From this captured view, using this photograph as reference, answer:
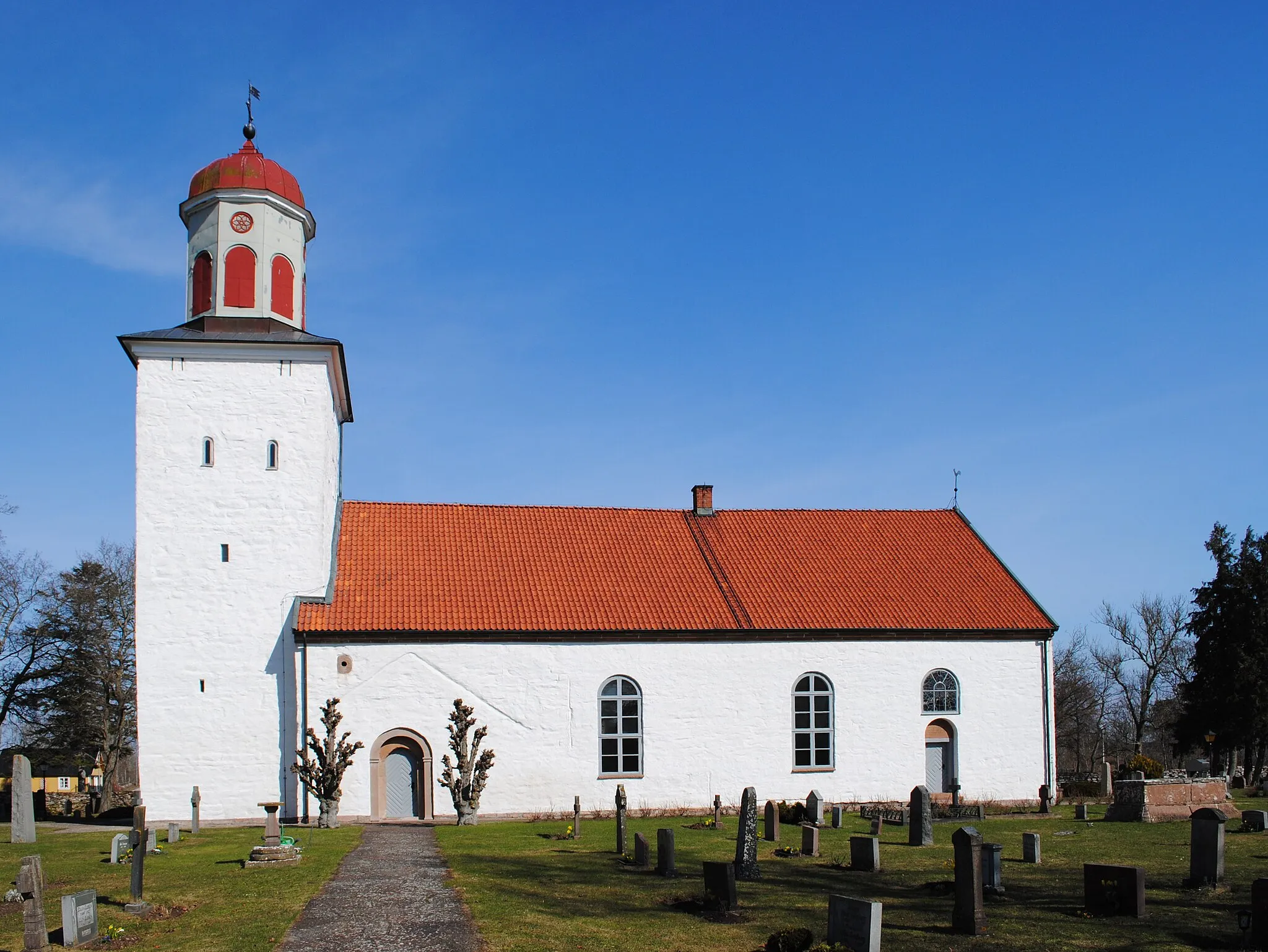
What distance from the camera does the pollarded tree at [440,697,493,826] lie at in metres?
24.5

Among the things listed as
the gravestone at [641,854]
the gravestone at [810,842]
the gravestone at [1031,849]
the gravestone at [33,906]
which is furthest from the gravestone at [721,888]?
the gravestone at [33,906]

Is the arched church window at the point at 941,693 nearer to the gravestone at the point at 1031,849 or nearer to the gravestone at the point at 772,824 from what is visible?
the gravestone at the point at 772,824

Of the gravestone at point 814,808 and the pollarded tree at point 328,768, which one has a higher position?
the pollarded tree at point 328,768

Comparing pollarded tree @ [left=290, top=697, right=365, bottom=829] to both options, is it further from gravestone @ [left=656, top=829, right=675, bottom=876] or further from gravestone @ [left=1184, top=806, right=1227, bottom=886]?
gravestone @ [left=1184, top=806, right=1227, bottom=886]

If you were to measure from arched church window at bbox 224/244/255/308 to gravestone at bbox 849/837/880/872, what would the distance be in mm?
17969

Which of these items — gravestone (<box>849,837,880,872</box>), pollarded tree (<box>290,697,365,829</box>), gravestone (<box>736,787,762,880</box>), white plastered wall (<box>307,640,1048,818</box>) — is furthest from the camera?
white plastered wall (<box>307,640,1048,818</box>)

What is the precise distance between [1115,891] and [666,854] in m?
6.15

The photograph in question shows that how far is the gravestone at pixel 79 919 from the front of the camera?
11.2m

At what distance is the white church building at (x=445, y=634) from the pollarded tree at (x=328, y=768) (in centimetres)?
46

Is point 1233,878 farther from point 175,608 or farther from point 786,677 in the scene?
point 175,608

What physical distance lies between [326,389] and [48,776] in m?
43.5

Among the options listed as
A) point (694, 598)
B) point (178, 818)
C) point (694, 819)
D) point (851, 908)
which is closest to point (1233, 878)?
point (851, 908)

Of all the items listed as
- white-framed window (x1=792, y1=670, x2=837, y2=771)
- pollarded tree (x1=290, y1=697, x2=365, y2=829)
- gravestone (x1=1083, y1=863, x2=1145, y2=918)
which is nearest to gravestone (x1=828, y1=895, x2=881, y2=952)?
gravestone (x1=1083, y1=863, x2=1145, y2=918)

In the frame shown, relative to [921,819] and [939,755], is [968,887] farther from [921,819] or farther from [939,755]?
[939,755]
